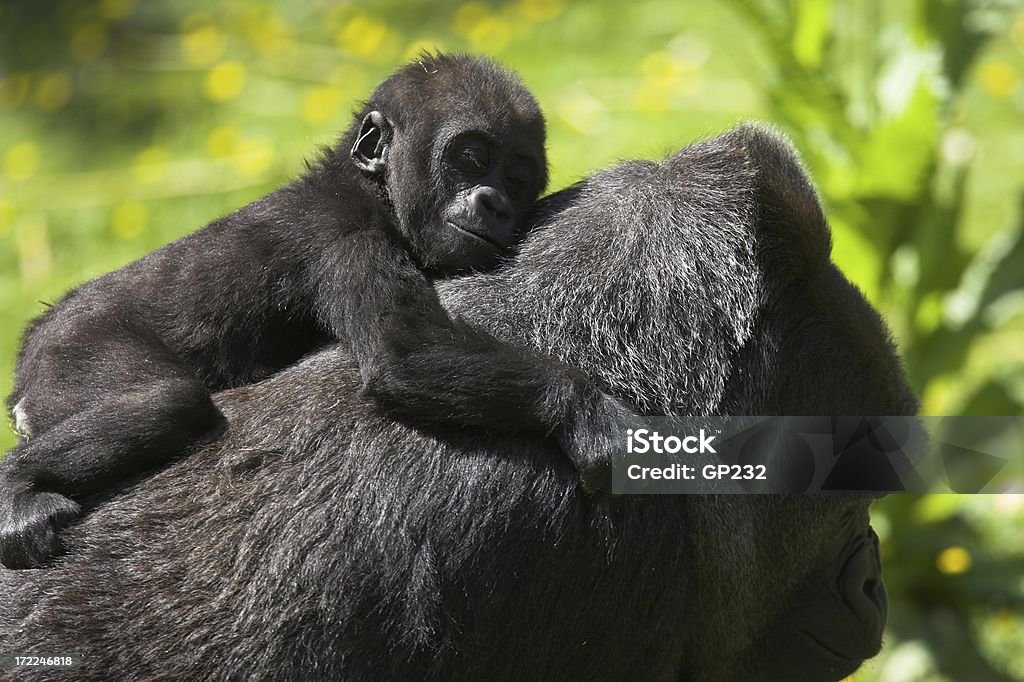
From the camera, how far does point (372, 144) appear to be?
3.25 meters

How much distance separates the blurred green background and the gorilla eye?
46 centimetres

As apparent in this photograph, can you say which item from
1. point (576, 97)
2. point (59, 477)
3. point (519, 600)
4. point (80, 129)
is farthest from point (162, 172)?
point (519, 600)

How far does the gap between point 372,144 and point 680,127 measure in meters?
4.31

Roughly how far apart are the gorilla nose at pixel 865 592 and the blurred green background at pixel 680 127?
1.07 m

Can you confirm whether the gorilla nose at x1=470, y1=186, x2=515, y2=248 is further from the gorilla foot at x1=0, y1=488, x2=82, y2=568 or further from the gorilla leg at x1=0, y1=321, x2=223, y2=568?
the gorilla foot at x1=0, y1=488, x2=82, y2=568

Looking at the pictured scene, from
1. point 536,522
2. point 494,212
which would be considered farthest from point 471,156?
point 536,522

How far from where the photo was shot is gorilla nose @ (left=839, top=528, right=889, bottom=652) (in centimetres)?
292

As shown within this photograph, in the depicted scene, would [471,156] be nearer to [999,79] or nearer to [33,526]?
[33,526]

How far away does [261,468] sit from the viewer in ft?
8.52

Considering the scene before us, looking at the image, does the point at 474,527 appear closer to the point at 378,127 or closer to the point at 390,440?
the point at 390,440

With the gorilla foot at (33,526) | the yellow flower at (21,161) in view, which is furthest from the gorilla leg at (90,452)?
the yellow flower at (21,161)

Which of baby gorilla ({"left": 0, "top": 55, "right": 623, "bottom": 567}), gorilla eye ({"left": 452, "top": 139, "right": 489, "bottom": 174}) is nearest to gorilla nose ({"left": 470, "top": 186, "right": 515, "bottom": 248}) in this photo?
baby gorilla ({"left": 0, "top": 55, "right": 623, "bottom": 567})

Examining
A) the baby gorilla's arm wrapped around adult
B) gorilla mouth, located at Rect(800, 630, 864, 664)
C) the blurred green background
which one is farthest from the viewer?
the blurred green background

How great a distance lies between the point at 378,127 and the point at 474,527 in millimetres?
1195
